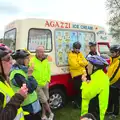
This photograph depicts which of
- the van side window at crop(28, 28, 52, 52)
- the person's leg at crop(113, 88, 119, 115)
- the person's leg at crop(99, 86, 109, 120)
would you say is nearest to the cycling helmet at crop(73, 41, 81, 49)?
the van side window at crop(28, 28, 52, 52)

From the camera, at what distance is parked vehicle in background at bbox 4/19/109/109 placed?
22.4ft

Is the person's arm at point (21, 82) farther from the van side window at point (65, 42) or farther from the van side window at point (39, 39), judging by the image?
the van side window at point (65, 42)

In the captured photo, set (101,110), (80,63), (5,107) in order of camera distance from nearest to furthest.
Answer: (5,107)
(101,110)
(80,63)

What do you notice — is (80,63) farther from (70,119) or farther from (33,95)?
(33,95)

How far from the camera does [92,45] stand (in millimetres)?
7535

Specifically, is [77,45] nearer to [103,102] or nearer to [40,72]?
[40,72]

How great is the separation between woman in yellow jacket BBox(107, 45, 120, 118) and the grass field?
381mm

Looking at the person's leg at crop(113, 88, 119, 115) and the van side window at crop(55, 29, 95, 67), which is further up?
the van side window at crop(55, 29, 95, 67)

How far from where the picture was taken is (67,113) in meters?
7.06

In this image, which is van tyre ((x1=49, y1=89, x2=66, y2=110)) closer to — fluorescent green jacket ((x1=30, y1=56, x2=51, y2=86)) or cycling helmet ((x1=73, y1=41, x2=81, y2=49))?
fluorescent green jacket ((x1=30, y1=56, x2=51, y2=86))

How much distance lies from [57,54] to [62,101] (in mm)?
1290

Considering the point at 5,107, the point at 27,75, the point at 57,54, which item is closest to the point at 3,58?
the point at 5,107

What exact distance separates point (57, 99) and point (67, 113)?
0.48 metres

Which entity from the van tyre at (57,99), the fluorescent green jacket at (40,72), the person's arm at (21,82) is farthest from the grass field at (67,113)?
the person's arm at (21,82)
